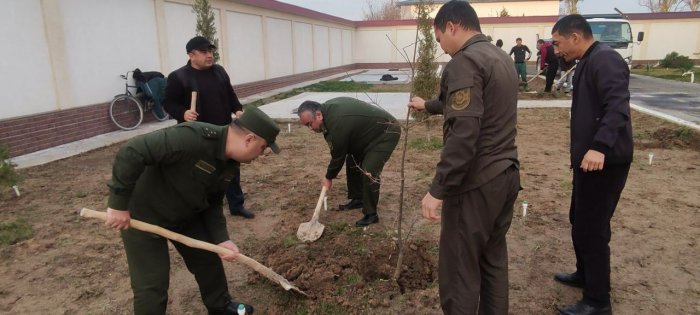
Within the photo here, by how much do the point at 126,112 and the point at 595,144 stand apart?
8.47 metres

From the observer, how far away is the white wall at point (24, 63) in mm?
6543

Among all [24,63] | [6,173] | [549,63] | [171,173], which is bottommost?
[6,173]

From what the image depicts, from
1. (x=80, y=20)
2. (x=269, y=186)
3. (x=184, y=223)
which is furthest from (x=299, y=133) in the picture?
(x=184, y=223)

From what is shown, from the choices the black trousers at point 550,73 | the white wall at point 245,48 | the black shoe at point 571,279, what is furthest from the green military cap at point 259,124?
the black trousers at point 550,73

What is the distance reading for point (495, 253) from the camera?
238 cm

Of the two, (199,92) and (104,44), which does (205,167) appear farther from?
(104,44)

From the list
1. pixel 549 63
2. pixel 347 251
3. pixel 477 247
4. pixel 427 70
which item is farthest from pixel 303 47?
pixel 477 247

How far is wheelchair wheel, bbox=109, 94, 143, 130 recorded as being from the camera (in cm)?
854

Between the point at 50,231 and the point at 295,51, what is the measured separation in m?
14.9

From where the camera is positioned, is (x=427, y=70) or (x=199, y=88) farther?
(x=427, y=70)

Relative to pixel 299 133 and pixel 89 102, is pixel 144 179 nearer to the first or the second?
pixel 299 133

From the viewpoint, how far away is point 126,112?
8.84 metres

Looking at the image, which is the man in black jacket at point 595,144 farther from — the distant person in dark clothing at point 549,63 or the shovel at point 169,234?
the distant person in dark clothing at point 549,63

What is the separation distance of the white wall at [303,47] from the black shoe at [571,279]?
15995mm
